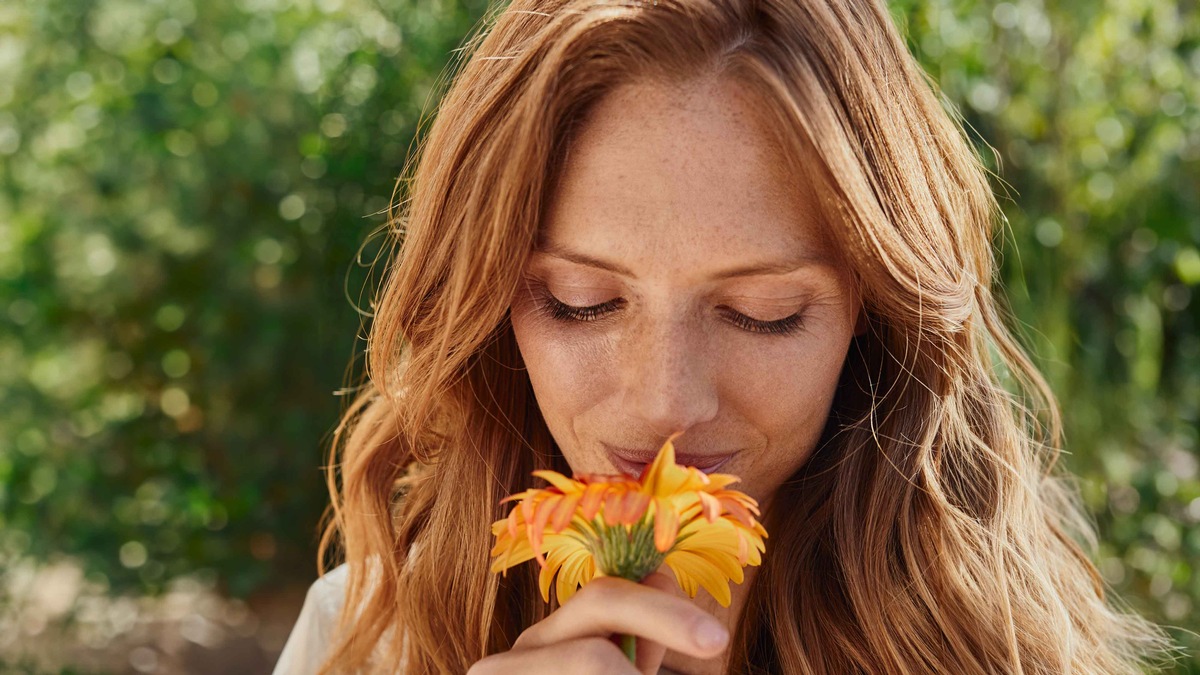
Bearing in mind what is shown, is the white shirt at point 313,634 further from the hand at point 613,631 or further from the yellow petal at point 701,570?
the yellow petal at point 701,570

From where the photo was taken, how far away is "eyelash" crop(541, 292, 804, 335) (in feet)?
3.73

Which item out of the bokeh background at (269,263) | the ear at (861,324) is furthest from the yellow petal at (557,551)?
the bokeh background at (269,263)

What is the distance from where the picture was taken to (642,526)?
0.95m

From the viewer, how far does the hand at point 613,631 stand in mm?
940

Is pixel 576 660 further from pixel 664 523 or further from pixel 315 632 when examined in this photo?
pixel 315 632

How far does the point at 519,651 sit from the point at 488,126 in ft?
1.82

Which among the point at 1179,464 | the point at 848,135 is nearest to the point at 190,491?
the point at 848,135

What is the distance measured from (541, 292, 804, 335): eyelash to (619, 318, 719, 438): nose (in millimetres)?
46

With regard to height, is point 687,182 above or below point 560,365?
above

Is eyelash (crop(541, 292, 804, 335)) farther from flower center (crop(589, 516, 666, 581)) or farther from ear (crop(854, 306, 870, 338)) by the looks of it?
flower center (crop(589, 516, 666, 581))

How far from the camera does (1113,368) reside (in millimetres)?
2619

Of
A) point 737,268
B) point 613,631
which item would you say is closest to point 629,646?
point 613,631

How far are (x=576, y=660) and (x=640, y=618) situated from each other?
9cm

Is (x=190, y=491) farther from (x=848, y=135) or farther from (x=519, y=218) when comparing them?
Answer: (x=848, y=135)
